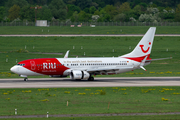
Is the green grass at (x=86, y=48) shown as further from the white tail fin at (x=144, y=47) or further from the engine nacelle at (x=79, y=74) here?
the engine nacelle at (x=79, y=74)

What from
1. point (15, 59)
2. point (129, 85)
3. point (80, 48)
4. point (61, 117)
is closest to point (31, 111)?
point (61, 117)

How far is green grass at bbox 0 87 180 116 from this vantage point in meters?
32.0

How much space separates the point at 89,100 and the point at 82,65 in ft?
68.6

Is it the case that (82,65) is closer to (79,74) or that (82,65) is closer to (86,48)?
(79,74)

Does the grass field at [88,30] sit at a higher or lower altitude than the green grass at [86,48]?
higher

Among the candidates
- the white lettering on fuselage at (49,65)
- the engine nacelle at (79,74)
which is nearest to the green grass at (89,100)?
the engine nacelle at (79,74)

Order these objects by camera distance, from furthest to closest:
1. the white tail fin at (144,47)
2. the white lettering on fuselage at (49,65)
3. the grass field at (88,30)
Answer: the grass field at (88,30), the white tail fin at (144,47), the white lettering on fuselage at (49,65)

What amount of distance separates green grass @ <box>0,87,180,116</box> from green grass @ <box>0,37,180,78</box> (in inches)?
1159

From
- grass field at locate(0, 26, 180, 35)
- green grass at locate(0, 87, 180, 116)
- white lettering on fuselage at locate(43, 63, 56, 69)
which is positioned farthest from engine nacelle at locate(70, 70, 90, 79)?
grass field at locate(0, 26, 180, 35)

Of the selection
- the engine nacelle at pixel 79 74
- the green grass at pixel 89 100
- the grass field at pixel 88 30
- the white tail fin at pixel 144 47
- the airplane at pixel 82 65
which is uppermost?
the grass field at pixel 88 30

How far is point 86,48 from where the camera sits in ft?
341

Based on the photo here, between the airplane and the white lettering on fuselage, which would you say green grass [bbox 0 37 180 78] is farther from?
the white lettering on fuselage

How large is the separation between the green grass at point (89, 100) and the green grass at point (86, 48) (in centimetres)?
2943

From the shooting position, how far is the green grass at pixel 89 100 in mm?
32031
